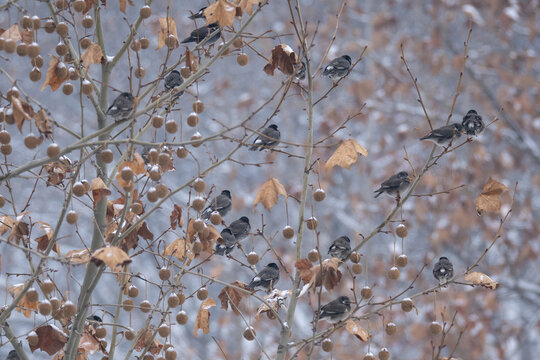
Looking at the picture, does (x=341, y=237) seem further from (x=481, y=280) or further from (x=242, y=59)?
(x=242, y=59)

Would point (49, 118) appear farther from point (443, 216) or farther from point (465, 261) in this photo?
point (443, 216)

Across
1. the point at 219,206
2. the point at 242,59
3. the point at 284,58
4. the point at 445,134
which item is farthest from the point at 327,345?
the point at 242,59

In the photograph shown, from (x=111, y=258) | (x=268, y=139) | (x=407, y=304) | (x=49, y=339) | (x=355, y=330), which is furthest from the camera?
(x=268, y=139)

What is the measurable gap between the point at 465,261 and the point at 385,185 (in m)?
4.62

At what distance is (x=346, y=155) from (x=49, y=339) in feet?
3.68

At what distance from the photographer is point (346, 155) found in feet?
7.70

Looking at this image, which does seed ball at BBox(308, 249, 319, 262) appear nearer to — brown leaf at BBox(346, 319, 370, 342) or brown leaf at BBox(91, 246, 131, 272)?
brown leaf at BBox(346, 319, 370, 342)

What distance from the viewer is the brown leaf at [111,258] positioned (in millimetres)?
1781

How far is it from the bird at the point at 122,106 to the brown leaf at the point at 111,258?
487 mm

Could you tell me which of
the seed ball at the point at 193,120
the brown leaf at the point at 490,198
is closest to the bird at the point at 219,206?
the seed ball at the point at 193,120

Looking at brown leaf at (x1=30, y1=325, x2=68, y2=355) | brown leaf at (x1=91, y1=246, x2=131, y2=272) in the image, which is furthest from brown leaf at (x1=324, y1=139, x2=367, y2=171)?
brown leaf at (x1=30, y1=325, x2=68, y2=355)

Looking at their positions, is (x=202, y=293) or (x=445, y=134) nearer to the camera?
(x=202, y=293)

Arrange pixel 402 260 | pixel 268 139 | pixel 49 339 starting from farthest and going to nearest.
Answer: pixel 268 139 < pixel 402 260 < pixel 49 339

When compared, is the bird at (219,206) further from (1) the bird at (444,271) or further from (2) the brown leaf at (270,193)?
(1) the bird at (444,271)
